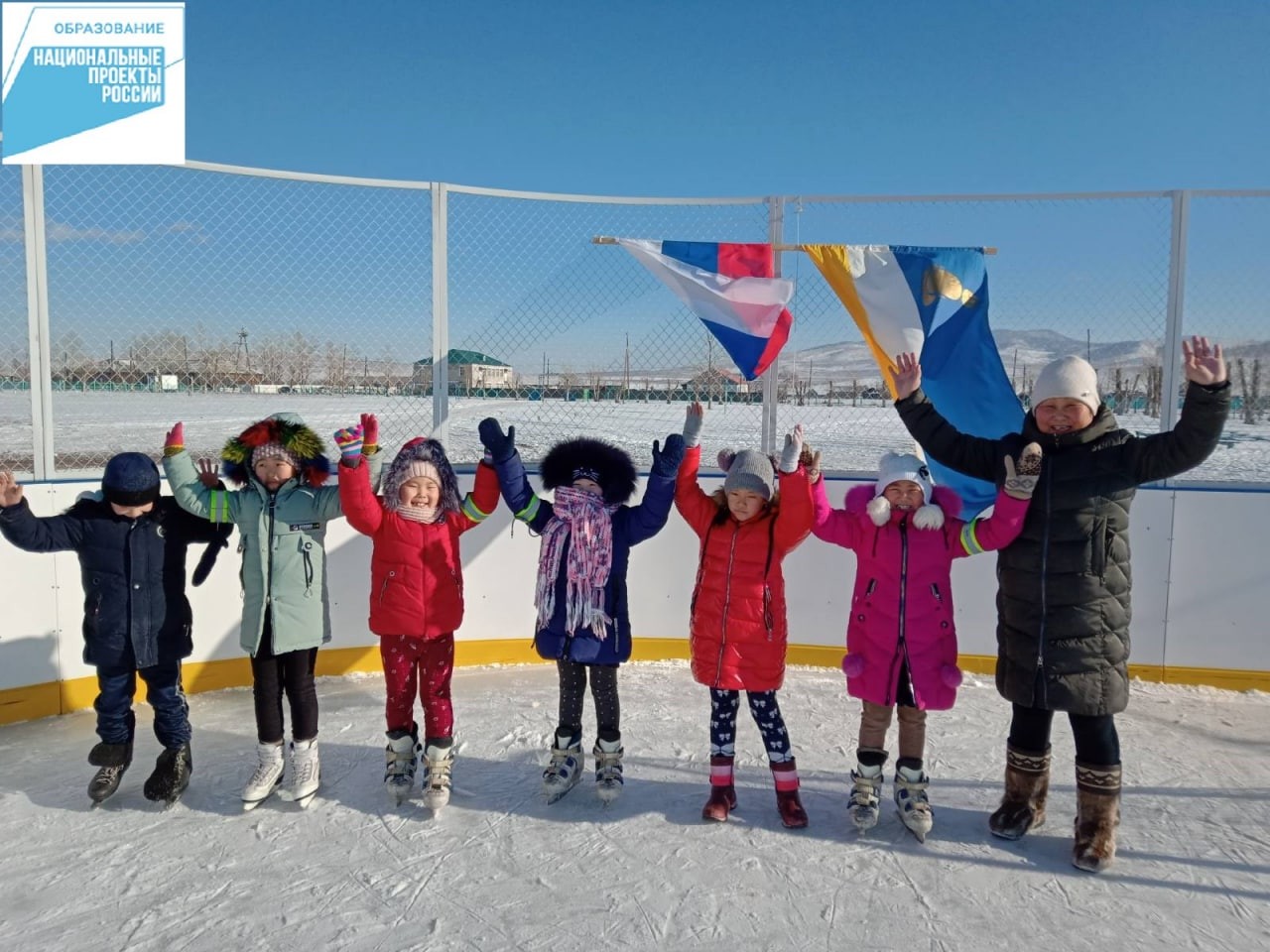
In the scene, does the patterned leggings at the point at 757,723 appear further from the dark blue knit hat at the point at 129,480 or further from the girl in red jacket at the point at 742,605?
the dark blue knit hat at the point at 129,480

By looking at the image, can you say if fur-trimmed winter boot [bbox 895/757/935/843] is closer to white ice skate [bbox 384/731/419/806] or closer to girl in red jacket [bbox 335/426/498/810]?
girl in red jacket [bbox 335/426/498/810]

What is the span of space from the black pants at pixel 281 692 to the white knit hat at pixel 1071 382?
9.38 ft

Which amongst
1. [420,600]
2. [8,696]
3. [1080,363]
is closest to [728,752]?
[420,600]

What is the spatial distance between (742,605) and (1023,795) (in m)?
1.22

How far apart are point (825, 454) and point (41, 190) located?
13.7 feet

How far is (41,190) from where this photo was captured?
13.4ft

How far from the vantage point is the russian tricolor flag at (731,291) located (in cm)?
445

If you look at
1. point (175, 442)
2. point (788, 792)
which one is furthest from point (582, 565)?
point (175, 442)

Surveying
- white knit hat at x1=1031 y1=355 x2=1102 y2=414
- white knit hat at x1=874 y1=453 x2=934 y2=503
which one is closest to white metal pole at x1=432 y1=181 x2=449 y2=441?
white knit hat at x1=874 y1=453 x2=934 y2=503

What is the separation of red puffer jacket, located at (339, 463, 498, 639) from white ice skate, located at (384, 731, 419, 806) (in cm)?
Result: 41

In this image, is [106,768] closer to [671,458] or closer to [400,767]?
[400,767]

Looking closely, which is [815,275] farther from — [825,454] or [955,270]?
[825,454]

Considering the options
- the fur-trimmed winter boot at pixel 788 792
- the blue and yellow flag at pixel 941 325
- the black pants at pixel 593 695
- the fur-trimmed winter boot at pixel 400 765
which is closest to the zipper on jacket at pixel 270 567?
the fur-trimmed winter boot at pixel 400 765

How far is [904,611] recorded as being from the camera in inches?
119
